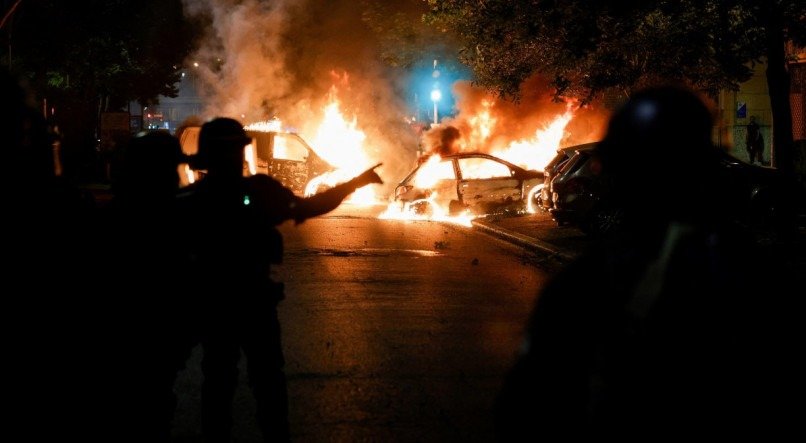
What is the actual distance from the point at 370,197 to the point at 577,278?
108ft

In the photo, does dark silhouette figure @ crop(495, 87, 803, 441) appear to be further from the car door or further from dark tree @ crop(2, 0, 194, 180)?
dark tree @ crop(2, 0, 194, 180)

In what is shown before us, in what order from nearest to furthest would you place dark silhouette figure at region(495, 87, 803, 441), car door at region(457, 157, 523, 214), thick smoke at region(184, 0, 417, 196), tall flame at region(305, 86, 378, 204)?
dark silhouette figure at region(495, 87, 803, 441)
car door at region(457, 157, 523, 214)
tall flame at region(305, 86, 378, 204)
thick smoke at region(184, 0, 417, 196)

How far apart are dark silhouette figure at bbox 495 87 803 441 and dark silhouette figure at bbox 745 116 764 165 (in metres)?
26.6

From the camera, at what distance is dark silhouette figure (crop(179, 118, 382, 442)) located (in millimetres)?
4293

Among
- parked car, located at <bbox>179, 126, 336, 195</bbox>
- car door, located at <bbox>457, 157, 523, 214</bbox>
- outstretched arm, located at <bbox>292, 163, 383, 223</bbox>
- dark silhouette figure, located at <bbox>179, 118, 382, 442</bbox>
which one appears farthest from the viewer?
parked car, located at <bbox>179, 126, 336, 195</bbox>

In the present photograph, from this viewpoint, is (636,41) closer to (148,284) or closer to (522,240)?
(522,240)

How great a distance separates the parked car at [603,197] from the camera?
17141 mm

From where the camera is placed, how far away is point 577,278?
2.08m

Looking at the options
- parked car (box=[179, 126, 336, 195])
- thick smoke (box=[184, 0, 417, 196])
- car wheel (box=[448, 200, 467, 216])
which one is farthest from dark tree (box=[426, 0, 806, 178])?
thick smoke (box=[184, 0, 417, 196])

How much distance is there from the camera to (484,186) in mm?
22781

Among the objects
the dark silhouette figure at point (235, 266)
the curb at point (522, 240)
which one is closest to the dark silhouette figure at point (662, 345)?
the dark silhouette figure at point (235, 266)

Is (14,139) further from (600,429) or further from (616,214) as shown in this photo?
(616,214)

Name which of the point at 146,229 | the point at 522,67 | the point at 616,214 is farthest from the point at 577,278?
the point at 522,67

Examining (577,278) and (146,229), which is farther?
(146,229)
